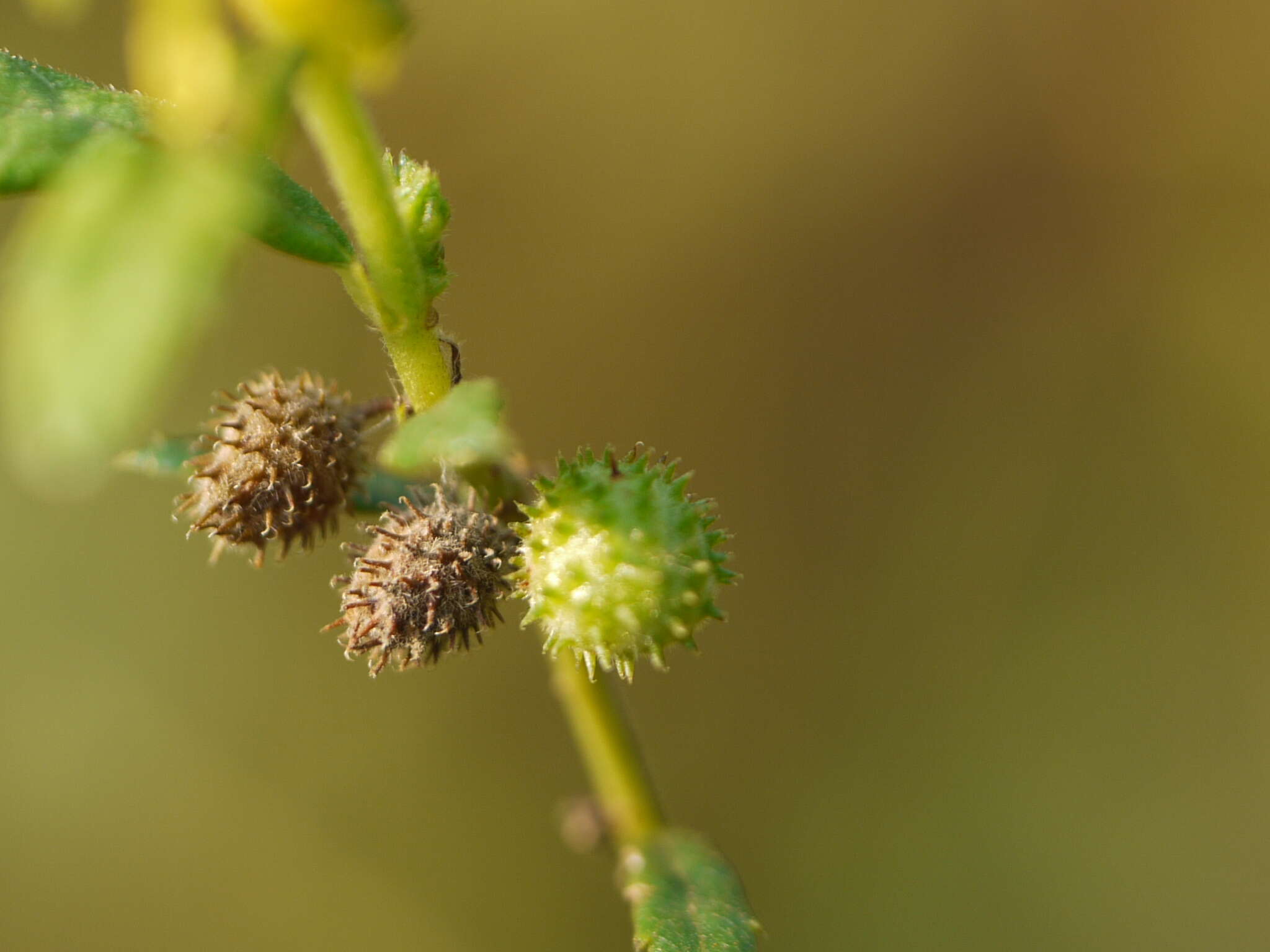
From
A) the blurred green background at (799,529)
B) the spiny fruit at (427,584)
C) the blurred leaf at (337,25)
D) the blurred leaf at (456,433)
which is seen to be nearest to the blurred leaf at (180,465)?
the spiny fruit at (427,584)

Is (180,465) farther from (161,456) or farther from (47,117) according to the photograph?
(47,117)

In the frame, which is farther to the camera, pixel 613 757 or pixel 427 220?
pixel 613 757

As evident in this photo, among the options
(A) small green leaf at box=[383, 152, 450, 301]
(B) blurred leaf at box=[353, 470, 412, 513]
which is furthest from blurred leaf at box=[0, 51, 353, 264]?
(B) blurred leaf at box=[353, 470, 412, 513]

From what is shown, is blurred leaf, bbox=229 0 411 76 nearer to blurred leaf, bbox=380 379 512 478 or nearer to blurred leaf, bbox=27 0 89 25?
blurred leaf, bbox=27 0 89 25

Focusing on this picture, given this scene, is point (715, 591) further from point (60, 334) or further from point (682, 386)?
point (682, 386)

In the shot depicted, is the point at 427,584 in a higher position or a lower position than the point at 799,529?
lower

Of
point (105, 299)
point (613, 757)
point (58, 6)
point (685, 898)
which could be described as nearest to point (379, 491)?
point (613, 757)
